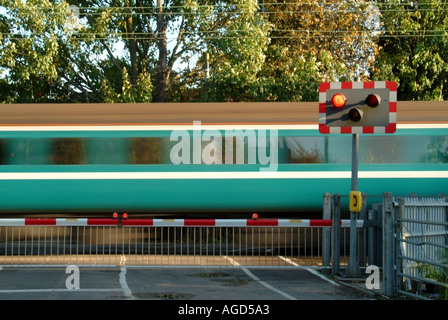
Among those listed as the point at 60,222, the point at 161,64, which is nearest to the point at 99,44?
the point at 161,64

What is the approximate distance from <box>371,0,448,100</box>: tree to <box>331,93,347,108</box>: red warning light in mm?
18273

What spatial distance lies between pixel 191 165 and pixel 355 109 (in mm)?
5907

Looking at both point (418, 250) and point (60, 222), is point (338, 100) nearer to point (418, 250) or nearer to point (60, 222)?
point (418, 250)

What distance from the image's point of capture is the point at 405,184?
52.2ft

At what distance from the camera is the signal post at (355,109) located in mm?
10562

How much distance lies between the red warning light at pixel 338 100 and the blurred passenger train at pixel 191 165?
5404 millimetres

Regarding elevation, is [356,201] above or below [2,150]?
below

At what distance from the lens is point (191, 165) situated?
15797 mm

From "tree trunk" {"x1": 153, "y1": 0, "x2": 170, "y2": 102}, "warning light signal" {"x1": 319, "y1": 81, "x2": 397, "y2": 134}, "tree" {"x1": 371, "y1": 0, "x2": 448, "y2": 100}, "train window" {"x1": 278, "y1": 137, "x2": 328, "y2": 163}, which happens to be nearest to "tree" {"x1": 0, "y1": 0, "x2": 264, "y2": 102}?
"tree trunk" {"x1": 153, "y1": 0, "x2": 170, "y2": 102}

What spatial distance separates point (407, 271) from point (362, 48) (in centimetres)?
2148

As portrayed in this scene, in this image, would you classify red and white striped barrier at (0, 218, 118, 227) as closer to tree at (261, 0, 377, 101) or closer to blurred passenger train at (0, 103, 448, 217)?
blurred passenger train at (0, 103, 448, 217)
